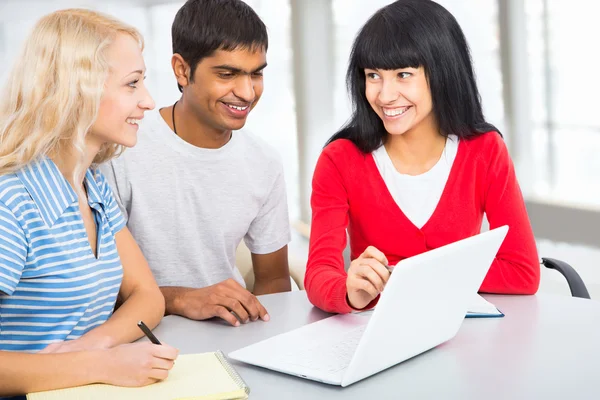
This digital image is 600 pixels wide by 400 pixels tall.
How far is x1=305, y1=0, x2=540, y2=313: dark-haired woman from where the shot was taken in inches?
70.2

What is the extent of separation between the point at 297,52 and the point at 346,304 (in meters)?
3.90

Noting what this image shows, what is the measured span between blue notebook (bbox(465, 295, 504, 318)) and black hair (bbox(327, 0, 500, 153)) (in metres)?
0.47

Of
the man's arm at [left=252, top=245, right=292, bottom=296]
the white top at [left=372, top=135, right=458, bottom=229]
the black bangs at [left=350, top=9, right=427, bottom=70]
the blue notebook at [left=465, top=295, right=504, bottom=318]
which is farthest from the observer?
the man's arm at [left=252, top=245, right=292, bottom=296]

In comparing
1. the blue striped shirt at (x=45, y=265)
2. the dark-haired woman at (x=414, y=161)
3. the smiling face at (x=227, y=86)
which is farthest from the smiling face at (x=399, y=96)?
the blue striped shirt at (x=45, y=265)

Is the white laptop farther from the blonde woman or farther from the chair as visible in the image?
the chair

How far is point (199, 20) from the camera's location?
2.03 m

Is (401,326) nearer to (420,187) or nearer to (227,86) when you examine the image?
(420,187)

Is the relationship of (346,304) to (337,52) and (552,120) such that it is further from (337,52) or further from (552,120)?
(337,52)

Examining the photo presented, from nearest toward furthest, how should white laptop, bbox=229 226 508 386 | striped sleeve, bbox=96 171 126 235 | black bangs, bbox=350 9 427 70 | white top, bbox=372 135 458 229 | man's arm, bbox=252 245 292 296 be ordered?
white laptop, bbox=229 226 508 386 → striped sleeve, bbox=96 171 126 235 → black bangs, bbox=350 9 427 70 → white top, bbox=372 135 458 229 → man's arm, bbox=252 245 292 296

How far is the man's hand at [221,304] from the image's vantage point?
1.58 metres

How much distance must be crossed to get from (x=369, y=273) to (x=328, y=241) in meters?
0.36

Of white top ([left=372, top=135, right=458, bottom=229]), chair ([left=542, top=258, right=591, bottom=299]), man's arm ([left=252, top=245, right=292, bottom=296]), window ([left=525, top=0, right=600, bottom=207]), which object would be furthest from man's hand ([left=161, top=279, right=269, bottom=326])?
window ([left=525, top=0, right=600, bottom=207])

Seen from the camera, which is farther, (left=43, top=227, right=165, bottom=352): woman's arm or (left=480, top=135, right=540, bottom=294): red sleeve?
(left=480, top=135, right=540, bottom=294): red sleeve

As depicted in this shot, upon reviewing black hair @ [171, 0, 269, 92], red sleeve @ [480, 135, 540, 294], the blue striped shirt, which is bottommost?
red sleeve @ [480, 135, 540, 294]
